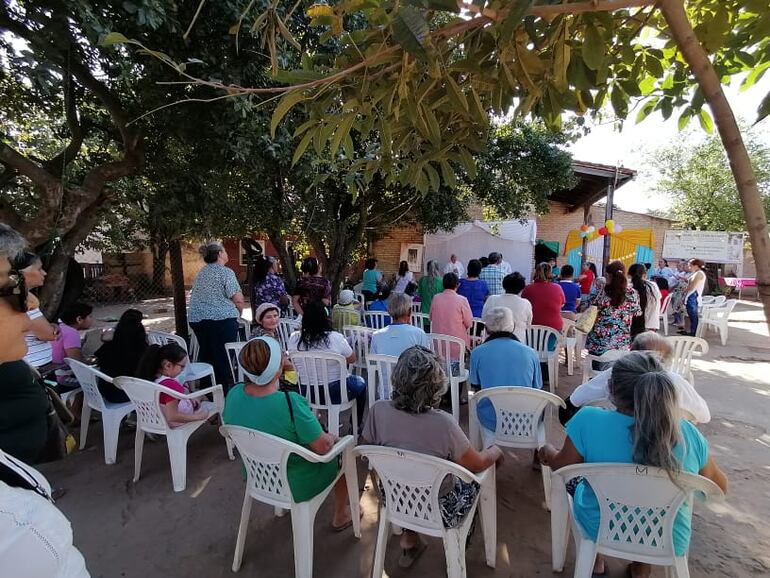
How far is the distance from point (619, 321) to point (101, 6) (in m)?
4.89

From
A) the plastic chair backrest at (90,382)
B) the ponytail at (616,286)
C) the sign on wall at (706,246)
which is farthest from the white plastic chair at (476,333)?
the sign on wall at (706,246)

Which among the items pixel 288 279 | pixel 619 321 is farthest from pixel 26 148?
pixel 619 321

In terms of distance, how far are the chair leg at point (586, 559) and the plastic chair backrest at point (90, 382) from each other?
10.9 ft

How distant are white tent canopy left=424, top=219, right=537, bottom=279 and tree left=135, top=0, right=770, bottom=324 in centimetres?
825

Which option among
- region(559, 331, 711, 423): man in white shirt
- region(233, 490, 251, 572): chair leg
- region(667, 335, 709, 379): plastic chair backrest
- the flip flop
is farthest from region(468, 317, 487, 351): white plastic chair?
region(233, 490, 251, 572): chair leg

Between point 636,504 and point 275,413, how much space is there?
1.68m

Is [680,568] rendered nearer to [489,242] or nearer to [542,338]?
[542,338]

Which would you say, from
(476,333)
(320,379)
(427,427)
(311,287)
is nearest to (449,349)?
(320,379)

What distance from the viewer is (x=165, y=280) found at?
14953mm

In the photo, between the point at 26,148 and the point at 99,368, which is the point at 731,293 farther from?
the point at 26,148

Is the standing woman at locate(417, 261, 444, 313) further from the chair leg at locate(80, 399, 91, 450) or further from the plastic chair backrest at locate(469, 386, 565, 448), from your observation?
the chair leg at locate(80, 399, 91, 450)

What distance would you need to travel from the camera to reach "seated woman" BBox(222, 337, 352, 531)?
2127 millimetres

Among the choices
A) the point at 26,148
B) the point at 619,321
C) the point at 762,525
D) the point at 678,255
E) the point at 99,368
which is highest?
the point at 26,148

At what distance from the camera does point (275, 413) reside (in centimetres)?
214
